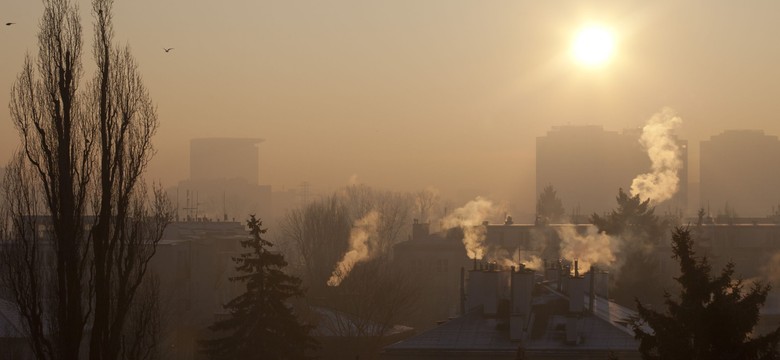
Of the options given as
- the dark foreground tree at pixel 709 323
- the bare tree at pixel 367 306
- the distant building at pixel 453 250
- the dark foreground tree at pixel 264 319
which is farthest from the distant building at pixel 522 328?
the distant building at pixel 453 250

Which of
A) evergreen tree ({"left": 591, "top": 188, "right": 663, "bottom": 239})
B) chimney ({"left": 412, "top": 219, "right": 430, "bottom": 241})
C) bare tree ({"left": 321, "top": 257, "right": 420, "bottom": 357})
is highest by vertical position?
evergreen tree ({"left": 591, "top": 188, "right": 663, "bottom": 239})

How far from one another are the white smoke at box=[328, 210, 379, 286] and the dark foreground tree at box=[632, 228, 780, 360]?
203ft

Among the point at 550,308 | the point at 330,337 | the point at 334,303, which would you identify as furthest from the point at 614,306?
the point at 334,303

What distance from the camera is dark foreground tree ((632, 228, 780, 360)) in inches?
1094

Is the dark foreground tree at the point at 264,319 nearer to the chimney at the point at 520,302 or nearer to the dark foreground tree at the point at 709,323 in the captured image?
the chimney at the point at 520,302

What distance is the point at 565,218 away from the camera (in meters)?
155

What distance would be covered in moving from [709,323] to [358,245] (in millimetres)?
91530

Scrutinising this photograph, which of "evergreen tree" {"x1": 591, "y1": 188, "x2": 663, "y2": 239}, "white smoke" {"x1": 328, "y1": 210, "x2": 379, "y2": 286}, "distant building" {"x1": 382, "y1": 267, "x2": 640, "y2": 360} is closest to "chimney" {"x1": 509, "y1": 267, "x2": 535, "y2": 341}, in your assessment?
"distant building" {"x1": 382, "y1": 267, "x2": 640, "y2": 360}

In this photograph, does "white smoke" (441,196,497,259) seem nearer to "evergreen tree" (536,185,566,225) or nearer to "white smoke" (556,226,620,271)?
"evergreen tree" (536,185,566,225)

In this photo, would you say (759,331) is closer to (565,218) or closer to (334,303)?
(334,303)

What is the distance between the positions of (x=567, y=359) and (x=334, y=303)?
35997 millimetres

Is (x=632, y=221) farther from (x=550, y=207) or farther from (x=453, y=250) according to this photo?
(x=550, y=207)

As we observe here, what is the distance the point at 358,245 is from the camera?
119062mm

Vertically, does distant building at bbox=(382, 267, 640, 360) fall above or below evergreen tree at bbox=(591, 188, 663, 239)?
below
